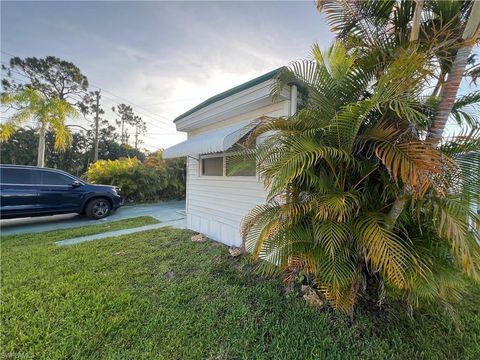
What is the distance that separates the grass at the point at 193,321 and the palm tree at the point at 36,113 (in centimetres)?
953

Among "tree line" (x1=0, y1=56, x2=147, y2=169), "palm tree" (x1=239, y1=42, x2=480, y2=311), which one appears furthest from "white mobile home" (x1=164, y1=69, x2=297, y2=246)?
"tree line" (x1=0, y1=56, x2=147, y2=169)

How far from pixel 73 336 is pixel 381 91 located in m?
4.32

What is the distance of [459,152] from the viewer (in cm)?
227

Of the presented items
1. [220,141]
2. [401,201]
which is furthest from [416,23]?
[220,141]

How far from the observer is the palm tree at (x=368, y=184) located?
1874mm

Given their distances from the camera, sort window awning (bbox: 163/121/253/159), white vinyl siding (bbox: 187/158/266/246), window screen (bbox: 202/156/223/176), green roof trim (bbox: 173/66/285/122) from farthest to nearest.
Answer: window screen (bbox: 202/156/223/176)
white vinyl siding (bbox: 187/158/266/246)
window awning (bbox: 163/121/253/159)
green roof trim (bbox: 173/66/285/122)

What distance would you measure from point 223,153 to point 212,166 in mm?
767

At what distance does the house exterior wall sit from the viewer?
15.7 feet

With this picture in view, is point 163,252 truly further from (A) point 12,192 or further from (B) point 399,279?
(A) point 12,192

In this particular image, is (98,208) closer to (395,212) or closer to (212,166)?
(212,166)

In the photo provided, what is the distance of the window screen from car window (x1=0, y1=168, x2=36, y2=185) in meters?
6.14

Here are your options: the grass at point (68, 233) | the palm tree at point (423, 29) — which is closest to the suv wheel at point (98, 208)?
the grass at point (68, 233)

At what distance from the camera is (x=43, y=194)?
7.43 metres

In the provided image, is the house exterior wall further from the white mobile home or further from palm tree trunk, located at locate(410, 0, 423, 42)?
palm tree trunk, located at locate(410, 0, 423, 42)
